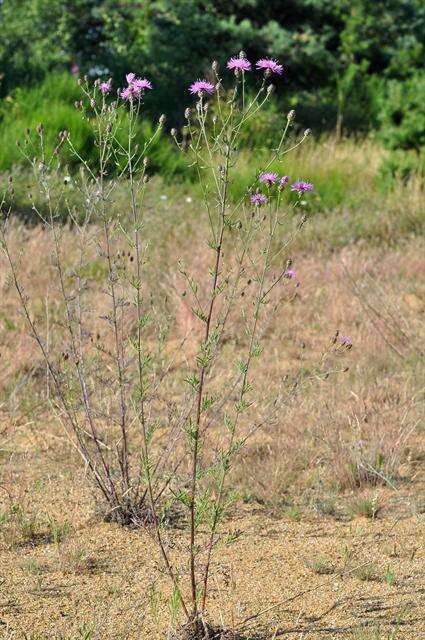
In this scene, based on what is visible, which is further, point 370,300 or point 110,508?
point 370,300

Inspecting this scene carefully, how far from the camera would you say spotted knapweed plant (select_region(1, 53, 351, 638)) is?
10.0ft

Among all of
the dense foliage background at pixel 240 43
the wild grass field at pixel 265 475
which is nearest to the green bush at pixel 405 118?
the dense foliage background at pixel 240 43

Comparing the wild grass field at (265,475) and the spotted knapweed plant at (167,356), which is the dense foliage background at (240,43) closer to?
the spotted knapweed plant at (167,356)

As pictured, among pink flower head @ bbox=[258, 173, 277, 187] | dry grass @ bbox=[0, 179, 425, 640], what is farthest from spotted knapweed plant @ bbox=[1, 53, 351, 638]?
dry grass @ bbox=[0, 179, 425, 640]

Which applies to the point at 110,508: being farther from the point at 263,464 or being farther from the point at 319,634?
the point at 319,634

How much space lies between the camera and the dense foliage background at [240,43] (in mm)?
12961

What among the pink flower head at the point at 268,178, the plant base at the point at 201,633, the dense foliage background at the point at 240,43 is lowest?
the dense foliage background at the point at 240,43

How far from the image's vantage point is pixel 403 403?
15.8 feet

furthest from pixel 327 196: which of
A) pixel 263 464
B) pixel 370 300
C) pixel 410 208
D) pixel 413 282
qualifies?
pixel 263 464

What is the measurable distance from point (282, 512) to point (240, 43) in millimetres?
9918

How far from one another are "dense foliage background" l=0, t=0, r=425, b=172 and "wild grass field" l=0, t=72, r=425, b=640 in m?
6.05

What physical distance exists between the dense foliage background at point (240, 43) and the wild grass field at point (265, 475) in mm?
6055

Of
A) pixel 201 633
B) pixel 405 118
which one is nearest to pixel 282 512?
pixel 201 633

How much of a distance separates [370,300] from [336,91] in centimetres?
811
